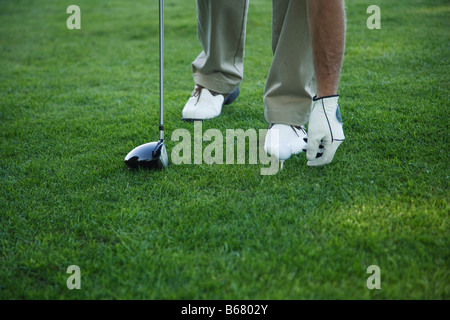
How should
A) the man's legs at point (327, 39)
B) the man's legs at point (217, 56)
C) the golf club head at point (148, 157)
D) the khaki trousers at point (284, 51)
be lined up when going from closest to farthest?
the man's legs at point (327, 39), the golf club head at point (148, 157), the khaki trousers at point (284, 51), the man's legs at point (217, 56)

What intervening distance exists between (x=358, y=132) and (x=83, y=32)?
5.88 meters

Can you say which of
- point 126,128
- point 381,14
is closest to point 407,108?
point 126,128

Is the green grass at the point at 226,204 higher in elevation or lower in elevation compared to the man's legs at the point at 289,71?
lower

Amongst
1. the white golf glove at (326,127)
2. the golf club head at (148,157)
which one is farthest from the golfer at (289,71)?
the golf club head at (148,157)

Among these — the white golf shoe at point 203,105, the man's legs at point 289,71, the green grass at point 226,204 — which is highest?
the man's legs at point 289,71

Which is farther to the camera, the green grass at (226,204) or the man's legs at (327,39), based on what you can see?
the man's legs at (327,39)

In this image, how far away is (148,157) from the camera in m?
2.09

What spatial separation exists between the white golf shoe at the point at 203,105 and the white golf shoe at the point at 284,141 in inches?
25.1

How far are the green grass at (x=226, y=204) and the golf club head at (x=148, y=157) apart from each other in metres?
0.05

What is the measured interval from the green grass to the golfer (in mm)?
156

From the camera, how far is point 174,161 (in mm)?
2252

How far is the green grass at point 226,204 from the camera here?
4.43ft

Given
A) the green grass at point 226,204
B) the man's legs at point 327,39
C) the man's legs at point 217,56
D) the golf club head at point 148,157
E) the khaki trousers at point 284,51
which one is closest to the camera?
the green grass at point 226,204

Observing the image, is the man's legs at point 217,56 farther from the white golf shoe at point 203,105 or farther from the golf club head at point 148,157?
the golf club head at point 148,157
